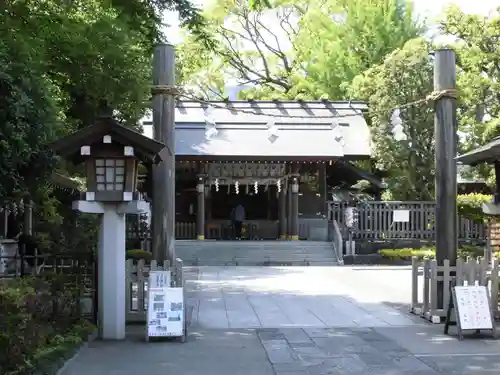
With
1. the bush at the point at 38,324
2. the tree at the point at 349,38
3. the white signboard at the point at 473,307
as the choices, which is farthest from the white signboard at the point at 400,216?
the bush at the point at 38,324

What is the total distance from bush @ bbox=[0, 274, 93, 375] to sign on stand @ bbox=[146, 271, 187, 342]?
1101 millimetres

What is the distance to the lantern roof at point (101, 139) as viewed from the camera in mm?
9070

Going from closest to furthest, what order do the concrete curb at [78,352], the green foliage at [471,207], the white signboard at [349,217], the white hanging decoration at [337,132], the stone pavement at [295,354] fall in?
the concrete curb at [78,352] < the stone pavement at [295,354] < the white signboard at [349,217] < the green foliage at [471,207] < the white hanging decoration at [337,132]

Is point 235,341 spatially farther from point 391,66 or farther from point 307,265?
point 391,66

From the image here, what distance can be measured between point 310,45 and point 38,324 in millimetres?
35733

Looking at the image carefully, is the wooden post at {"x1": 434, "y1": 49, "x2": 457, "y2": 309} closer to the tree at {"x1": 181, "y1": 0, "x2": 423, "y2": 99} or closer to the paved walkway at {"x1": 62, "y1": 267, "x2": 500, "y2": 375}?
the paved walkway at {"x1": 62, "y1": 267, "x2": 500, "y2": 375}

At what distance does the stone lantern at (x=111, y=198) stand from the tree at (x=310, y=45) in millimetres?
24433

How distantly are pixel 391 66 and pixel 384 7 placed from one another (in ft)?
47.0

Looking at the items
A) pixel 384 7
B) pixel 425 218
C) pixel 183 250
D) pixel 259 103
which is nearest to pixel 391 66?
pixel 425 218

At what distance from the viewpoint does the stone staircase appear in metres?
24.3

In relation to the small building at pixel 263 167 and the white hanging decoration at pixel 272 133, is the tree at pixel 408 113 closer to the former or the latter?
the small building at pixel 263 167

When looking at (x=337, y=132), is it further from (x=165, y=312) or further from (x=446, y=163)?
(x=165, y=312)

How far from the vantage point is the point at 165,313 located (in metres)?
9.02

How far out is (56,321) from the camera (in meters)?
9.66
